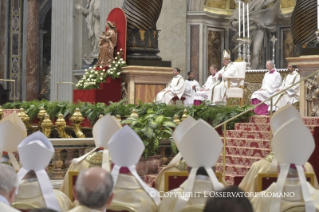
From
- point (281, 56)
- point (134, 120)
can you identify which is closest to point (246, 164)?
point (134, 120)

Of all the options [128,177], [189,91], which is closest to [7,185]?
[128,177]

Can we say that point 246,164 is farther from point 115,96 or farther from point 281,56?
point 281,56

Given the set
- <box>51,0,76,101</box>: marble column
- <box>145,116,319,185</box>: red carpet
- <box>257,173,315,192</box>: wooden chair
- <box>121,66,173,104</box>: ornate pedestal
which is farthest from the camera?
<box>51,0,76,101</box>: marble column

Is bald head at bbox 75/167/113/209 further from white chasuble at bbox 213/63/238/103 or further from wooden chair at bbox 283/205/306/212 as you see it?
white chasuble at bbox 213/63/238/103

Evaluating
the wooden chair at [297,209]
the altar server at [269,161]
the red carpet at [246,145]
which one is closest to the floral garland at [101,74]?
the red carpet at [246,145]

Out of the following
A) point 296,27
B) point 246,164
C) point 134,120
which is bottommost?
point 246,164

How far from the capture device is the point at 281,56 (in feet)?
65.9

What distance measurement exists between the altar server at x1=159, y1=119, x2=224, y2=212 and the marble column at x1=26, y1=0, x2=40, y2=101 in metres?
19.6

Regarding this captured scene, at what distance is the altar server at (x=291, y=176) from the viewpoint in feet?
14.7

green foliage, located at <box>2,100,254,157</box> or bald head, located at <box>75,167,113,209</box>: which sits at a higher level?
green foliage, located at <box>2,100,254,157</box>

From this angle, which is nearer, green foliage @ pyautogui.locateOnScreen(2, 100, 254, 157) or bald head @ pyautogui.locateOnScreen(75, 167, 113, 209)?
bald head @ pyautogui.locateOnScreen(75, 167, 113, 209)

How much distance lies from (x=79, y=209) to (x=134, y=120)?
5.97 meters

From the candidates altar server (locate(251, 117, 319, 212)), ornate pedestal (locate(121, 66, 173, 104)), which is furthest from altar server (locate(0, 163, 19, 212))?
ornate pedestal (locate(121, 66, 173, 104))

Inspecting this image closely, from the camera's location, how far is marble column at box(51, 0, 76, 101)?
20391mm
